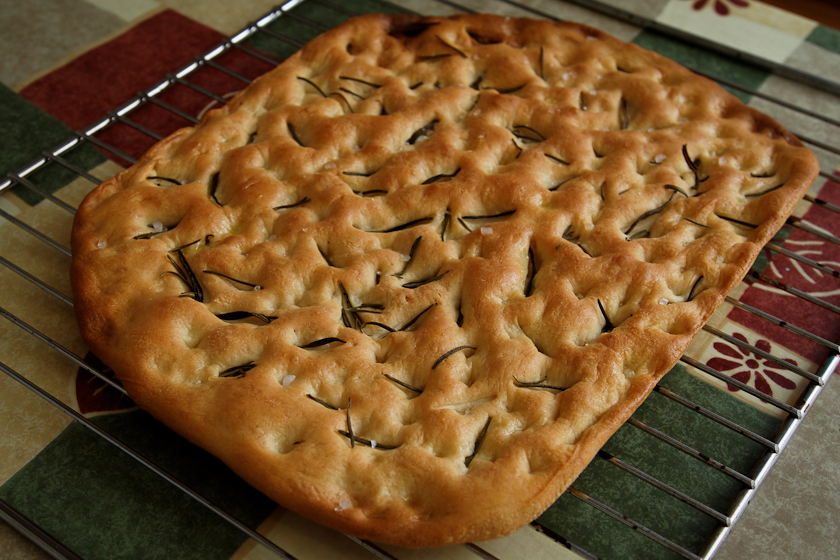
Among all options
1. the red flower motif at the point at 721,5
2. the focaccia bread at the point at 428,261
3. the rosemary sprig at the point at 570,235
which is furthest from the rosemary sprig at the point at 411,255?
the red flower motif at the point at 721,5

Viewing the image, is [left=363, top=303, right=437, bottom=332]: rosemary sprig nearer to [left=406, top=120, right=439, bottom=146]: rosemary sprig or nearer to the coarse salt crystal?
the coarse salt crystal

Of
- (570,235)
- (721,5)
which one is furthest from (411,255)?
(721,5)

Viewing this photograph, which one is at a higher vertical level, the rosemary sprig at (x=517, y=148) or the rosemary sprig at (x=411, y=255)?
the rosemary sprig at (x=517, y=148)

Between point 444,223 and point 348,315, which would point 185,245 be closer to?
point 348,315

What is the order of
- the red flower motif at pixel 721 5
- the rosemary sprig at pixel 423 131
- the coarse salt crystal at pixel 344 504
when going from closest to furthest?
the coarse salt crystal at pixel 344 504
the rosemary sprig at pixel 423 131
the red flower motif at pixel 721 5

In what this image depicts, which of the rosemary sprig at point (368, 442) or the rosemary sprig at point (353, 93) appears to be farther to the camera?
the rosemary sprig at point (353, 93)

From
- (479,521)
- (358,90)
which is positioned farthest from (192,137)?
(479,521)

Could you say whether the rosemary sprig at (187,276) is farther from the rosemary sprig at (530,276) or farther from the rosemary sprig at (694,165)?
the rosemary sprig at (694,165)

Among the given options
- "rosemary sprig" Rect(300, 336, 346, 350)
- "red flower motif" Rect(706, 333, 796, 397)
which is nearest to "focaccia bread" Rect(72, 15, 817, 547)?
"rosemary sprig" Rect(300, 336, 346, 350)

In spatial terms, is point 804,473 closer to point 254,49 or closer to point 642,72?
point 642,72
